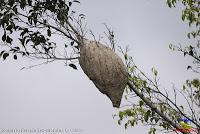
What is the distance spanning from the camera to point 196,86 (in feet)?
16.5

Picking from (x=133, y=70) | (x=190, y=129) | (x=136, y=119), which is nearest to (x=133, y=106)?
(x=136, y=119)

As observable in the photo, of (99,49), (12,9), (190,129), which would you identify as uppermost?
(12,9)

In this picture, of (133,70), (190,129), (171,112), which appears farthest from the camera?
(171,112)

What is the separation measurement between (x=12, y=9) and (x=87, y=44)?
4.83 ft

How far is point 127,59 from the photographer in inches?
167

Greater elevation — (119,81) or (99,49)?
(99,49)

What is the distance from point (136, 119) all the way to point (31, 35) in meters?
2.02

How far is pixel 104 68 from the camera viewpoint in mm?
3051

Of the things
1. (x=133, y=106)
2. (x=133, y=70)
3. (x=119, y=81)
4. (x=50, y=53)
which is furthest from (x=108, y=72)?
(x=133, y=106)

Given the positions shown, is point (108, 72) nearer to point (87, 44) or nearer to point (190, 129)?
point (87, 44)

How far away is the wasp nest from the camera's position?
10.0ft

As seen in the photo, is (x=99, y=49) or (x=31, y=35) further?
(x=31, y=35)

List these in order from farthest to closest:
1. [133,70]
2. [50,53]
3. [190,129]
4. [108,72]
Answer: [133,70] < [190,129] < [50,53] < [108,72]

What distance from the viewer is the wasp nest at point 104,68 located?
3.05 m
